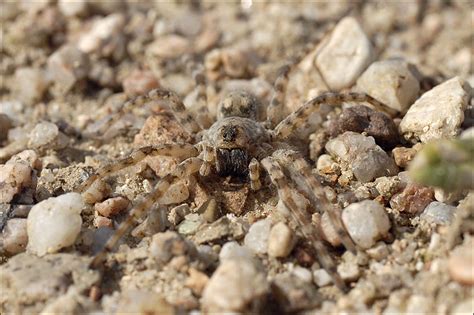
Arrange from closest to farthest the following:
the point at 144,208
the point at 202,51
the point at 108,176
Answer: the point at 144,208
the point at 108,176
the point at 202,51

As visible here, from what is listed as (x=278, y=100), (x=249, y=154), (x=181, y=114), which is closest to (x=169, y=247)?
(x=249, y=154)

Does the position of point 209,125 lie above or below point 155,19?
below

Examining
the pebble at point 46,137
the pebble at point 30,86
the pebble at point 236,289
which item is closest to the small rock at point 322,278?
the pebble at point 236,289

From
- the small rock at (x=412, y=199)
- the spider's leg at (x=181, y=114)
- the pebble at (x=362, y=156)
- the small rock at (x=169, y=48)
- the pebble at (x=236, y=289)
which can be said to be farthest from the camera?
the small rock at (x=169, y=48)

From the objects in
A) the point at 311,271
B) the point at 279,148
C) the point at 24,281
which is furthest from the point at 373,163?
the point at 24,281

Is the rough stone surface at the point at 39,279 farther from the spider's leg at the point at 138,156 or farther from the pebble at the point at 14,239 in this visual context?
the spider's leg at the point at 138,156

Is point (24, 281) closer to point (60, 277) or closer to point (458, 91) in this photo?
point (60, 277)
